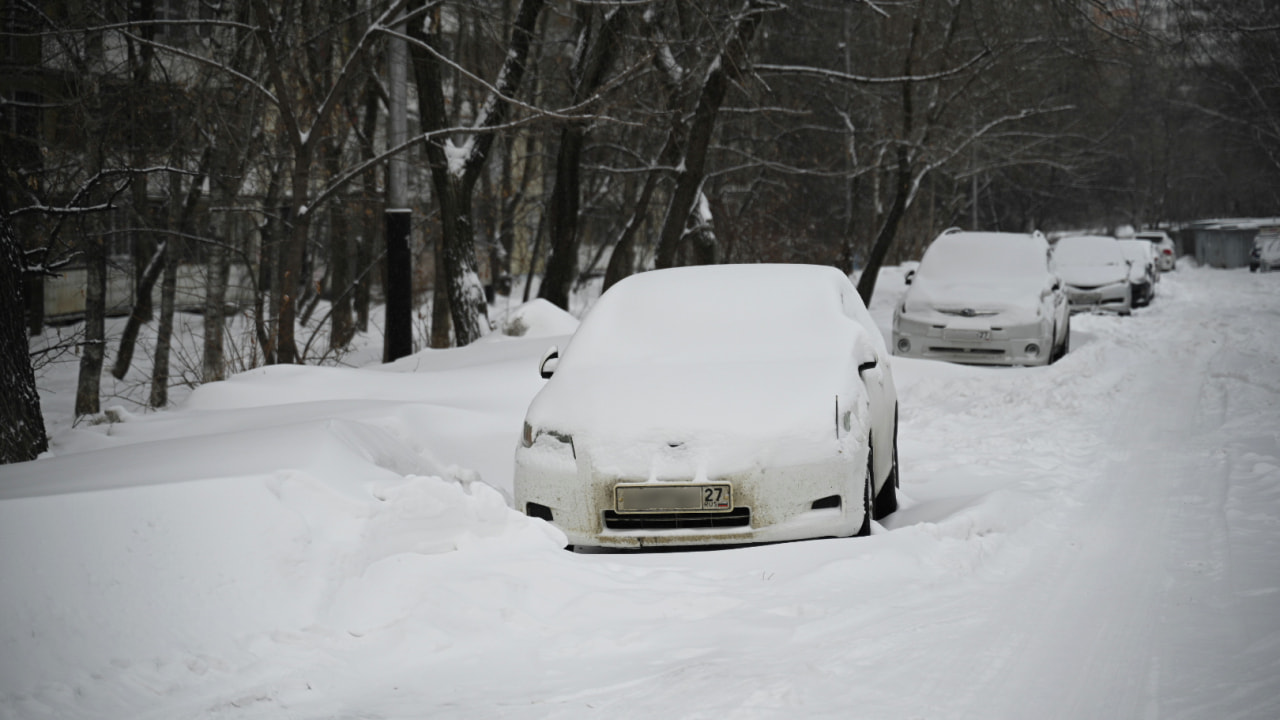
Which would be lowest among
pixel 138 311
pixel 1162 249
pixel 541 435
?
pixel 138 311

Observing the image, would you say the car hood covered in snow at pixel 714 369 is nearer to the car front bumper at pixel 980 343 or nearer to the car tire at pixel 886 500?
the car tire at pixel 886 500

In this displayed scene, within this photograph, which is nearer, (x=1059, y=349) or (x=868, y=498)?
(x=868, y=498)

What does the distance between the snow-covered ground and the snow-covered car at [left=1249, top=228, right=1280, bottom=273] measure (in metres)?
40.1

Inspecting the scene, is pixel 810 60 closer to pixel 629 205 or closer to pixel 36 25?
pixel 629 205

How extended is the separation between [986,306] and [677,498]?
9745 mm

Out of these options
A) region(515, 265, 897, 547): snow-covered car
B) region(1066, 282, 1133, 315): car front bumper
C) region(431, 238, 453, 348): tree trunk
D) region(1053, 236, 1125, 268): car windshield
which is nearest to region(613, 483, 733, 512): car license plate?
region(515, 265, 897, 547): snow-covered car

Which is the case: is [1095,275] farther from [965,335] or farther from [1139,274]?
[965,335]

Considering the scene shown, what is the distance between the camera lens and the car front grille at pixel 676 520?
5613mm

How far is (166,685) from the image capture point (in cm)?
418

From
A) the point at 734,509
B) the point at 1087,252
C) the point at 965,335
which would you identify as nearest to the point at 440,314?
the point at 965,335

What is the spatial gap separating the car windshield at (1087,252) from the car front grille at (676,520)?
74.1 ft

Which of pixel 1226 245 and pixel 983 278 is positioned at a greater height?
pixel 1226 245

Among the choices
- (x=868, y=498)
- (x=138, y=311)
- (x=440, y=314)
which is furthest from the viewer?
(x=440, y=314)

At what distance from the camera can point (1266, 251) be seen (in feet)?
139
